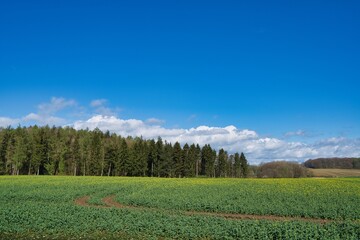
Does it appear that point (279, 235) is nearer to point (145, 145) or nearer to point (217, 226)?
point (217, 226)

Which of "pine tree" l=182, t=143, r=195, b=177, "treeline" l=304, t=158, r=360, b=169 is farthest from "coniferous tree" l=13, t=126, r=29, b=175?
"treeline" l=304, t=158, r=360, b=169

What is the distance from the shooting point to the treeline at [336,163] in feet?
553

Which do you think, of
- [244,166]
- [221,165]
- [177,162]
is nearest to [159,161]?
[177,162]

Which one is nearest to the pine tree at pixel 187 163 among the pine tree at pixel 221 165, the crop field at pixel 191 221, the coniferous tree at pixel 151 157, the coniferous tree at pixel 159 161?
the coniferous tree at pixel 159 161

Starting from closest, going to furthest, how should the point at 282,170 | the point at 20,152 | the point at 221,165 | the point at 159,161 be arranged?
the point at 20,152 → the point at 159,161 → the point at 221,165 → the point at 282,170

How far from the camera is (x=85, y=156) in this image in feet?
346

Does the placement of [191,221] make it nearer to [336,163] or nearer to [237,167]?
[237,167]

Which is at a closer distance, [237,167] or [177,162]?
[177,162]

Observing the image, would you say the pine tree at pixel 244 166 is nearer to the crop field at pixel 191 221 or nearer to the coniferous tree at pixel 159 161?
the coniferous tree at pixel 159 161

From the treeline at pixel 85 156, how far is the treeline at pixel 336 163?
102 meters

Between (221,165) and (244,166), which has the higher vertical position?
(221,165)

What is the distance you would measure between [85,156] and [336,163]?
491ft

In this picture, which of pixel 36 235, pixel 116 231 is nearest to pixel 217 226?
pixel 116 231

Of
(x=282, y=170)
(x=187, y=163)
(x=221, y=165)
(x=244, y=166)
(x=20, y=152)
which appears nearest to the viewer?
(x=20, y=152)
